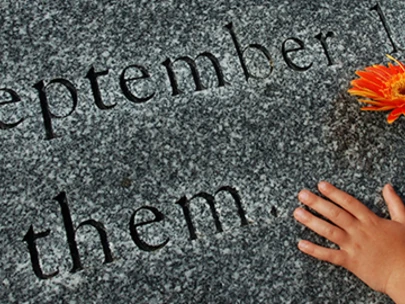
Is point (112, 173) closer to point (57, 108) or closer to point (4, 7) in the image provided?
point (57, 108)

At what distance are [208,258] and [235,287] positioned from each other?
0.31ft

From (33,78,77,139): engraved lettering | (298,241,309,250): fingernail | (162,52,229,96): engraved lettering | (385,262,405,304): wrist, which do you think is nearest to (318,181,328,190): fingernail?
(298,241,309,250): fingernail

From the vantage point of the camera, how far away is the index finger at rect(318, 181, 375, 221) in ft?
4.57

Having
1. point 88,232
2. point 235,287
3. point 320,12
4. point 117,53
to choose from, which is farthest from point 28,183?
point 320,12

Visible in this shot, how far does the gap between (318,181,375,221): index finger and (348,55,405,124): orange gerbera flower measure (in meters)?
0.24

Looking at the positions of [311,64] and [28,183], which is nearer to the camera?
[28,183]

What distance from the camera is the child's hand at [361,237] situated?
1.34 metres

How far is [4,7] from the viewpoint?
1504 mm

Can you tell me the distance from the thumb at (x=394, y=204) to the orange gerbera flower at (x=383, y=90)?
0.61ft

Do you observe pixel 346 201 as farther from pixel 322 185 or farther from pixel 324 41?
pixel 324 41

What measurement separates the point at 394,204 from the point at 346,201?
5.0 inches

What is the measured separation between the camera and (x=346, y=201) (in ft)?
4.58

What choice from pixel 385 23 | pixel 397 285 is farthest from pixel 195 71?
pixel 397 285

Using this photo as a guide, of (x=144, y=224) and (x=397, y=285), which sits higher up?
(x=144, y=224)
